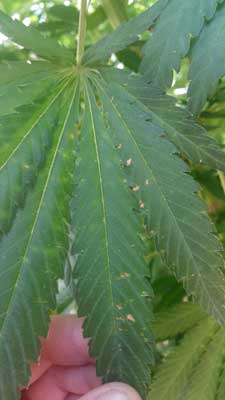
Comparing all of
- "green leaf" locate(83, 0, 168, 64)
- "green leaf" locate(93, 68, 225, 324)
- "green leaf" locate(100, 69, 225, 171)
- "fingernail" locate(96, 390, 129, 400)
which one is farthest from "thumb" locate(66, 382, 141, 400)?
"green leaf" locate(83, 0, 168, 64)

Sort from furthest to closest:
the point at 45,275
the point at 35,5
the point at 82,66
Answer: the point at 35,5 → the point at 82,66 → the point at 45,275

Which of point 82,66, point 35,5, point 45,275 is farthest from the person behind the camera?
point 35,5

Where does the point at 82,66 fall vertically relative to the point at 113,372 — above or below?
above

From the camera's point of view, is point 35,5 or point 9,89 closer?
point 9,89

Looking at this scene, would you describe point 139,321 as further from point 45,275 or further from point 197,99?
point 197,99

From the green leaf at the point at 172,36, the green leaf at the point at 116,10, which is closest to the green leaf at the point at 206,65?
the green leaf at the point at 172,36

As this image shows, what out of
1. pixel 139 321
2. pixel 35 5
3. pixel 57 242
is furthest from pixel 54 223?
pixel 35 5

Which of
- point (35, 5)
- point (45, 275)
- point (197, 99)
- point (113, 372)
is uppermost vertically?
point (35, 5)

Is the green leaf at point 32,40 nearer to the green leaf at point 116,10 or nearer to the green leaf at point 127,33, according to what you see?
the green leaf at point 127,33

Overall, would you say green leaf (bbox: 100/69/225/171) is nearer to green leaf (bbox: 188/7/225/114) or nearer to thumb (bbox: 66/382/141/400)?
green leaf (bbox: 188/7/225/114)
